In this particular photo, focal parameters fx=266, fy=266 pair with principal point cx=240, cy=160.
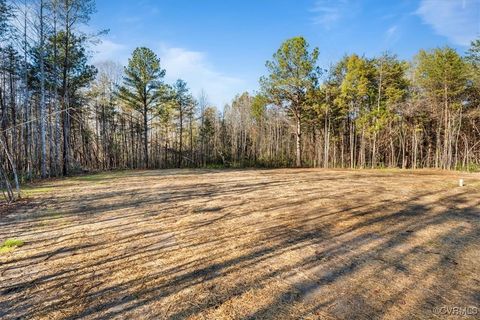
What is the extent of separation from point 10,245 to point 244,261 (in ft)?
10.7

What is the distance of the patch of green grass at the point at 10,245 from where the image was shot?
3514 mm

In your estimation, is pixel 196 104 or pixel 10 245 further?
pixel 196 104

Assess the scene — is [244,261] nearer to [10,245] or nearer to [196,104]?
[10,245]

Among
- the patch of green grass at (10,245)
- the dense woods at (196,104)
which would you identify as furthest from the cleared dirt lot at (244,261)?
the dense woods at (196,104)

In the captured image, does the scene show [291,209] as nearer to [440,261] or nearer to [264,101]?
[440,261]

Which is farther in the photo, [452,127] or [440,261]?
[452,127]

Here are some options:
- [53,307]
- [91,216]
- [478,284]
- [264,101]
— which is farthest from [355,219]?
[264,101]

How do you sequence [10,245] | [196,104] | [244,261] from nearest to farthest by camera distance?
[244,261], [10,245], [196,104]

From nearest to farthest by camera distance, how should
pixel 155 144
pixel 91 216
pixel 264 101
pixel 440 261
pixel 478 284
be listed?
1. pixel 478 284
2. pixel 440 261
3. pixel 91 216
4. pixel 264 101
5. pixel 155 144

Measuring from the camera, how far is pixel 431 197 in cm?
670

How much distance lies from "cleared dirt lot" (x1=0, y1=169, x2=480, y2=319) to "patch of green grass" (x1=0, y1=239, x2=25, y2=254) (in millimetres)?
99

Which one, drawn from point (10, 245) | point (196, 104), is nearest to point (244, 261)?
point (10, 245)

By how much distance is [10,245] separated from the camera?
3666 millimetres

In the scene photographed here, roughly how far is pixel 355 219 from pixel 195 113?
28.5 metres
